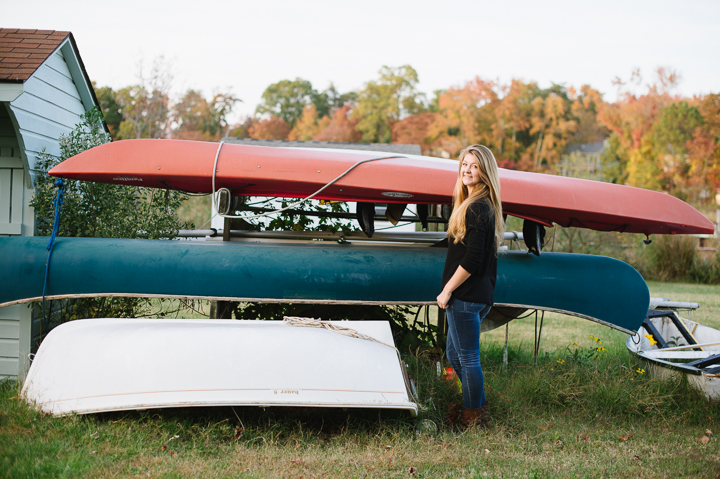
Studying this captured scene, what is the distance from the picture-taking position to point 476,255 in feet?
8.59

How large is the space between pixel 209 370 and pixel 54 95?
8.96 feet

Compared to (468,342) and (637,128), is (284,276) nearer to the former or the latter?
(468,342)

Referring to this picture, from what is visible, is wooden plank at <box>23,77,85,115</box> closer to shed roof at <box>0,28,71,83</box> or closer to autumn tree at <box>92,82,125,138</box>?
shed roof at <box>0,28,71,83</box>

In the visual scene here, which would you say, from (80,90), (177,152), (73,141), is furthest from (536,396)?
(80,90)

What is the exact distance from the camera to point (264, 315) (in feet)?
14.2

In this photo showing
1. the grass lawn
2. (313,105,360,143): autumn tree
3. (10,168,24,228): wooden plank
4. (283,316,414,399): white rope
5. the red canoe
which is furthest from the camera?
(313,105,360,143): autumn tree

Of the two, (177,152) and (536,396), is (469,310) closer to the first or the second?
(536,396)

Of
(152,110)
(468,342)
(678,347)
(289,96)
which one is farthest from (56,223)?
(289,96)

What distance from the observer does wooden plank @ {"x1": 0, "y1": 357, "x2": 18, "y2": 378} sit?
362 cm

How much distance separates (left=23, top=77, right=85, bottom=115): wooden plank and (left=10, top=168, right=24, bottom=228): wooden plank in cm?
57

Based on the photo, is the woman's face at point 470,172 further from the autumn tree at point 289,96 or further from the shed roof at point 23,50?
the autumn tree at point 289,96

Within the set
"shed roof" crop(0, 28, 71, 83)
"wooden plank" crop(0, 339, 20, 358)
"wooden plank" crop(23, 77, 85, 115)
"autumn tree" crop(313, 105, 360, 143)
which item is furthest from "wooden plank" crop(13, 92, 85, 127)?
"autumn tree" crop(313, 105, 360, 143)

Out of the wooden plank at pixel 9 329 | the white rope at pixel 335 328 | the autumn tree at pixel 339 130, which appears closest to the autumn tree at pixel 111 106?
the autumn tree at pixel 339 130

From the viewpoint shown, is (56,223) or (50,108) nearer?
(56,223)
